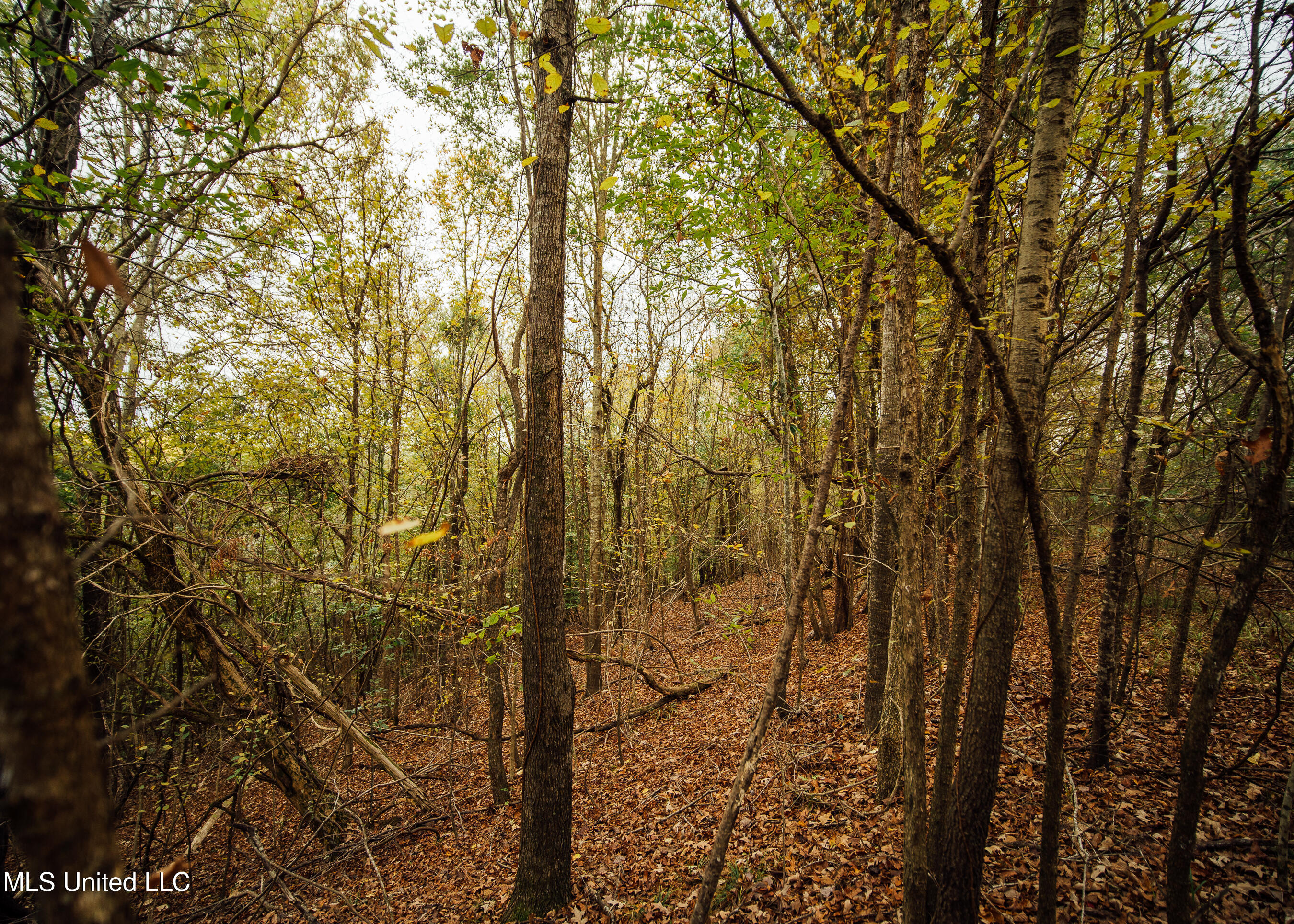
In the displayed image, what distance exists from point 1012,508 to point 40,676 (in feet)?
10.6

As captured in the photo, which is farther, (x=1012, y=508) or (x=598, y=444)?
(x=598, y=444)

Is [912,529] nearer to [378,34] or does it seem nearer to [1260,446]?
[1260,446]

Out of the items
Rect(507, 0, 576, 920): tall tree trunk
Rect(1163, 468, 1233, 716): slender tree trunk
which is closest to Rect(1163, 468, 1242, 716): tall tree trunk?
Rect(1163, 468, 1233, 716): slender tree trunk

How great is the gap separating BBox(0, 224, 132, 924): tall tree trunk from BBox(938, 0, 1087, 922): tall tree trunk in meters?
2.95

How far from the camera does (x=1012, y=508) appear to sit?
237 cm

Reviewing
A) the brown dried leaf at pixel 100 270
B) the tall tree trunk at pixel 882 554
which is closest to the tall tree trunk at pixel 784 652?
the tall tree trunk at pixel 882 554

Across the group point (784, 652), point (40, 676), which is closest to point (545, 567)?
point (784, 652)

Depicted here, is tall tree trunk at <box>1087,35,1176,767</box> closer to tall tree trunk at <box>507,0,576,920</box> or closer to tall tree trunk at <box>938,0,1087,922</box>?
tall tree trunk at <box>938,0,1087,922</box>

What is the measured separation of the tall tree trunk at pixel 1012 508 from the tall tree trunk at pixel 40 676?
2.95m

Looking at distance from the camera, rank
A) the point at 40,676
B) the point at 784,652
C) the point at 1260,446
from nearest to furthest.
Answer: the point at 40,676
the point at 1260,446
the point at 784,652

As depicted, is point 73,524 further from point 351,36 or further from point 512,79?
point 351,36

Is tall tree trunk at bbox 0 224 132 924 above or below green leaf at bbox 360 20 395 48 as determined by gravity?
below

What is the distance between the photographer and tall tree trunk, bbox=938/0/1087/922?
2248 millimetres

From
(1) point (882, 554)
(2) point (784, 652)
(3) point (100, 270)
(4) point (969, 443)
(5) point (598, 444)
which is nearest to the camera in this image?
(3) point (100, 270)
